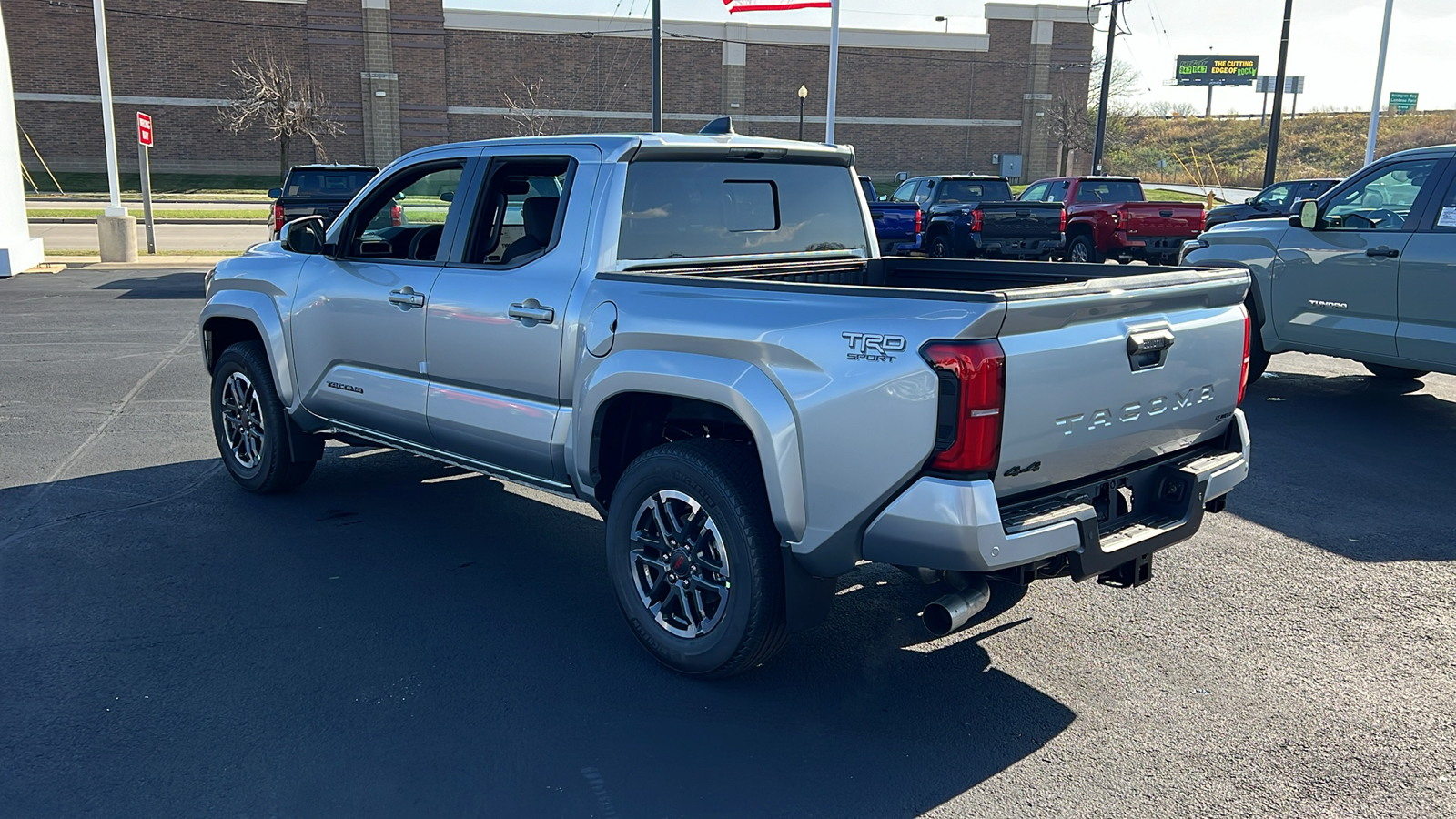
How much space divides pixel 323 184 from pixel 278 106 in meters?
36.0

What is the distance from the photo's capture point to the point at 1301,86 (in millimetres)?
119812

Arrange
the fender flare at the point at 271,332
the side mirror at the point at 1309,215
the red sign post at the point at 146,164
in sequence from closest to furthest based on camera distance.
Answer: the fender flare at the point at 271,332
the side mirror at the point at 1309,215
the red sign post at the point at 146,164

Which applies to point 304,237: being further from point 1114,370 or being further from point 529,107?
point 529,107

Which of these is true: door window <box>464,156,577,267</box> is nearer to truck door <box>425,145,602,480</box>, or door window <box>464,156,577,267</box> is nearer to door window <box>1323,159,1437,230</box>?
truck door <box>425,145,602,480</box>

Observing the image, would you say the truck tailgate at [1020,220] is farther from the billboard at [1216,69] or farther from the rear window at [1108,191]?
the billboard at [1216,69]

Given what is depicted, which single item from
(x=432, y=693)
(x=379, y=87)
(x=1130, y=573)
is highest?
(x=379, y=87)

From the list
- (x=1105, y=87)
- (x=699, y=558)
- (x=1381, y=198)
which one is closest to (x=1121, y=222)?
(x=1381, y=198)

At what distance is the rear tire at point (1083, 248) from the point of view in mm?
21172

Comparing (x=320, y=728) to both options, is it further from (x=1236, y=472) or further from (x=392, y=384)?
(x=1236, y=472)

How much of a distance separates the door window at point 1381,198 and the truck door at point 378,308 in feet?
22.9

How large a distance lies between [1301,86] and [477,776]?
136357 mm

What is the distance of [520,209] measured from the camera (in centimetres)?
533

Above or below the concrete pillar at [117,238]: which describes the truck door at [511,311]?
above

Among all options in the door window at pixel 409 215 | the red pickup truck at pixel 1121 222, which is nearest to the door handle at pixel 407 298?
the door window at pixel 409 215
